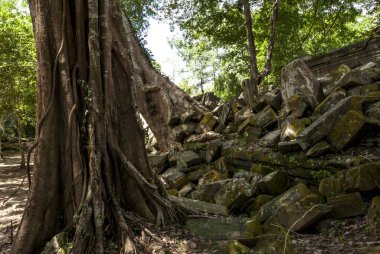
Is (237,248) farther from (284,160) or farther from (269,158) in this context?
(269,158)

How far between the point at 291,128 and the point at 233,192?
153cm

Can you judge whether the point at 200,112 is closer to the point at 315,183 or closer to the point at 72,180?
the point at 315,183

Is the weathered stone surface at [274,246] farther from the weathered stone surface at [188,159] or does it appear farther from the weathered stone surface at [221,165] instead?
the weathered stone surface at [188,159]

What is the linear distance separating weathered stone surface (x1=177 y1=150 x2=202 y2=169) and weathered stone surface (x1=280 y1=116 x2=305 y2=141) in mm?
1963

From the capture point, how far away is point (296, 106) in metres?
5.88

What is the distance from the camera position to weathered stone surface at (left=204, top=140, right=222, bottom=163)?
263 inches

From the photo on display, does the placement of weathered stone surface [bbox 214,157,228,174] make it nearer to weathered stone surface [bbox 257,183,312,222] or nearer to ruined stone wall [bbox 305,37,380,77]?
weathered stone surface [bbox 257,183,312,222]

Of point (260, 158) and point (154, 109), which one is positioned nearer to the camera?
point (260, 158)

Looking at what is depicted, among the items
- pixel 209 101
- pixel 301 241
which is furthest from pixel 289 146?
pixel 209 101

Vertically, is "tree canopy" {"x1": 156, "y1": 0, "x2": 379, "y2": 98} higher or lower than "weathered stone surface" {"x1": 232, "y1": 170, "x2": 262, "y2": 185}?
higher

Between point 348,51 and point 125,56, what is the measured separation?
5.54 m

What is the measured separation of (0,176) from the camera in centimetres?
1170

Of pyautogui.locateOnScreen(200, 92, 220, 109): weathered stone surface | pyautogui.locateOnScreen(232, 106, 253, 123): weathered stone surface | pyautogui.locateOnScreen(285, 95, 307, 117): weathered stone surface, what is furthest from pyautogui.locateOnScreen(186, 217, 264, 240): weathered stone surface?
pyautogui.locateOnScreen(200, 92, 220, 109): weathered stone surface

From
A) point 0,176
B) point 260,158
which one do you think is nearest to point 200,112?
point 260,158
